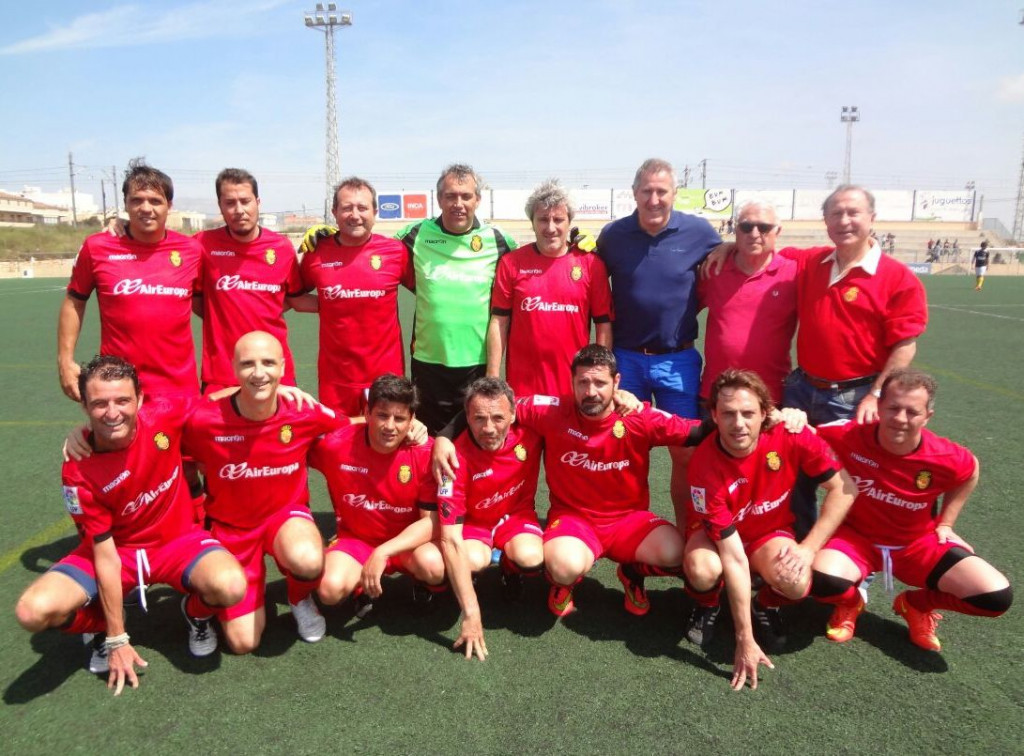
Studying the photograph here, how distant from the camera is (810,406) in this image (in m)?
3.53

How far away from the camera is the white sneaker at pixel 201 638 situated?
9.65ft

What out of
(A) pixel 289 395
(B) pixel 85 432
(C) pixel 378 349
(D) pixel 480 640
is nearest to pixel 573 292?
(C) pixel 378 349

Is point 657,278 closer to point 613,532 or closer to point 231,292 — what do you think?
point 613,532

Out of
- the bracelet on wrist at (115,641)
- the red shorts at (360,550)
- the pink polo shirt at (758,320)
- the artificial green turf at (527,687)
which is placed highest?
the pink polo shirt at (758,320)

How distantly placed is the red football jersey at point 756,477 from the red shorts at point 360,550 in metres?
1.40

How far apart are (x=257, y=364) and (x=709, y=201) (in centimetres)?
5420

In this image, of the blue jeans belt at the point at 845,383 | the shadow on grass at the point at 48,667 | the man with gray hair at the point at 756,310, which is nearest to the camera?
the shadow on grass at the point at 48,667

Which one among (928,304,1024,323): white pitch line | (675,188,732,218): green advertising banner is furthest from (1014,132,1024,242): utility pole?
(928,304,1024,323): white pitch line

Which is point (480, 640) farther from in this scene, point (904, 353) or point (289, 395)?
point (904, 353)

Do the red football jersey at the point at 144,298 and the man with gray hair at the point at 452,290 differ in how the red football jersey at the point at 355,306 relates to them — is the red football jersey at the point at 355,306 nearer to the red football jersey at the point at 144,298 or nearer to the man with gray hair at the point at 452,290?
the man with gray hair at the point at 452,290

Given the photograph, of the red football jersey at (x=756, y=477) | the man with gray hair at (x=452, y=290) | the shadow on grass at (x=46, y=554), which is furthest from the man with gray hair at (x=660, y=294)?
the shadow on grass at (x=46, y=554)

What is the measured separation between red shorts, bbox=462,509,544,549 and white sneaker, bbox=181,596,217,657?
1.19 m

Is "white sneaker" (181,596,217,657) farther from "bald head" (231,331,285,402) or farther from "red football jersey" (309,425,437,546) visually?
"bald head" (231,331,285,402)

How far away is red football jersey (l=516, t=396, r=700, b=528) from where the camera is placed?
3381 millimetres
